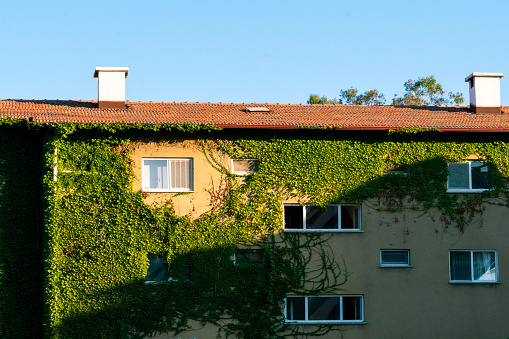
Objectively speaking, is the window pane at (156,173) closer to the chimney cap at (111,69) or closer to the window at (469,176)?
the chimney cap at (111,69)

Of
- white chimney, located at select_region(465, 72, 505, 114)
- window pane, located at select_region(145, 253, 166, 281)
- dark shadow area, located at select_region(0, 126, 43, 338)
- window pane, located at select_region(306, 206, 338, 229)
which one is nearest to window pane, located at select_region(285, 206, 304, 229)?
Result: window pane, located at select_region(306, 206, 338, 229)

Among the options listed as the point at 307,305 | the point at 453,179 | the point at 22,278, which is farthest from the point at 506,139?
the point at 22,278

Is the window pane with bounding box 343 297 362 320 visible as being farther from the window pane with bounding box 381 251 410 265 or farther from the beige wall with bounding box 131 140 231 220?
the beige wall with bounding box 131 140 231 220

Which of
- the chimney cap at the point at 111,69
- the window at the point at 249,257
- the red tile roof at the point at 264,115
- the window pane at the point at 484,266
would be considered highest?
the chimney cap at the point at 111,69

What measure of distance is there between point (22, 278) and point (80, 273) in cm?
164

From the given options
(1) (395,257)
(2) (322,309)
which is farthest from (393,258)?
(2) (322,309)

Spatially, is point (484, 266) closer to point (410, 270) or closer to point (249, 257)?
point (410, 270)

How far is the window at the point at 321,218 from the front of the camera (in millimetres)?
20000

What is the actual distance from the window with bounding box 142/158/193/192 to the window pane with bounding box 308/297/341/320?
475 centimetres

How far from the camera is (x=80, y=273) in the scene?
18938 mm

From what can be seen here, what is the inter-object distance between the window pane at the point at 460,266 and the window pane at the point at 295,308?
444 cm

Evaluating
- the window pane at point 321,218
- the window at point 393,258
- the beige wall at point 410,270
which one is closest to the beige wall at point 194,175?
the beige wall at point 410,270

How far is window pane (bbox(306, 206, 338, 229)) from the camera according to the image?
20.0 metres

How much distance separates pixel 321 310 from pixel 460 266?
13.9 feet
